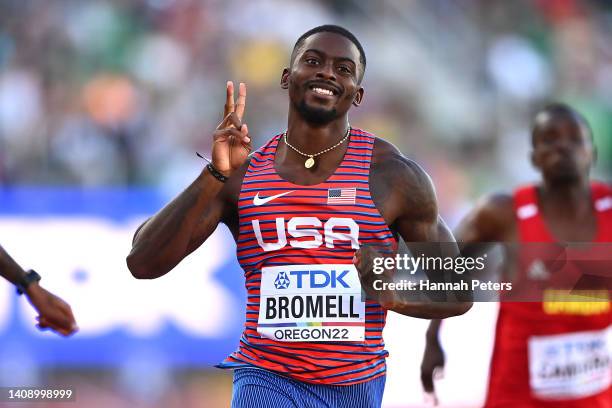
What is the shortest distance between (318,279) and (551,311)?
2.02 metres

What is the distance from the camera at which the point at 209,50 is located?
12695mm

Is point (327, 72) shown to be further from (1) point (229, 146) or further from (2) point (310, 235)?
(2) point (310, 235)

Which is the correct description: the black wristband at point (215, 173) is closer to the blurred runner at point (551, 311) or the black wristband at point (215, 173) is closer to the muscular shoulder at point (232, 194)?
the muscular shoulder at point (232, 194)

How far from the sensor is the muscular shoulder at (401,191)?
4.58 m

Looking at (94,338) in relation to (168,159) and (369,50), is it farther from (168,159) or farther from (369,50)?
(369,50)

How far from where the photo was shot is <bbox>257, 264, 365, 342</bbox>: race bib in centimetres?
449

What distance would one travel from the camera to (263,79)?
12.5 metres

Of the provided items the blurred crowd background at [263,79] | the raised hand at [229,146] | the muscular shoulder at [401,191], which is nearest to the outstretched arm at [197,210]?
the raised hand at [229,146]

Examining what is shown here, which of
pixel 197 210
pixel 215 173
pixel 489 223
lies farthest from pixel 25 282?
pixel 489 223

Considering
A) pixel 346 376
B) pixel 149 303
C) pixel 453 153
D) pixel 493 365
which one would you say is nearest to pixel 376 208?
pixel 346 376

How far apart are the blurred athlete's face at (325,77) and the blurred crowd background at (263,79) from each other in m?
6.32

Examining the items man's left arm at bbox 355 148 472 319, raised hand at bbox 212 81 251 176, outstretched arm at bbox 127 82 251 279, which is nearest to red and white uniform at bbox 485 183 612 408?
man's left arm at bbox 355 148 472 319

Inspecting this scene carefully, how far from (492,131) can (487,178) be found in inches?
27.5

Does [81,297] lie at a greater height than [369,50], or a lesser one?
lesser
